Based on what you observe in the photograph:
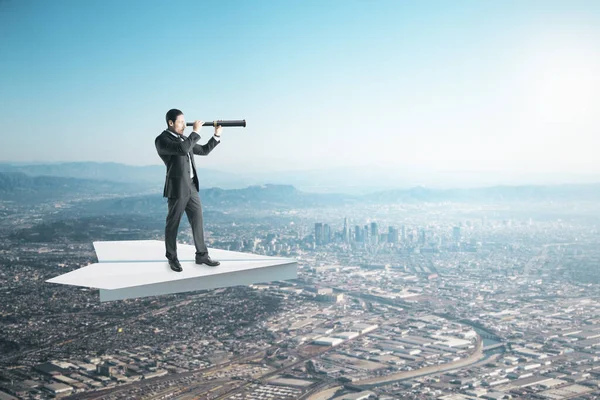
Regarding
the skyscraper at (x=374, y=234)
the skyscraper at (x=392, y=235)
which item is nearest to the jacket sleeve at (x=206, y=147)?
the skyscraper at (x=374, y=234)

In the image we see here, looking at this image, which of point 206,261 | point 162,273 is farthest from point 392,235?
point 162,273

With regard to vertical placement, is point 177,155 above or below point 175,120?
below

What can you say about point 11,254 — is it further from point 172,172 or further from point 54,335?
point 172,172

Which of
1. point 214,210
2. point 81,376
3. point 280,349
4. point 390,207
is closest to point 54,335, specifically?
point 81,376

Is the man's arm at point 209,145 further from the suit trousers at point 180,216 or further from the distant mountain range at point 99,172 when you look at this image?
the distant mountain range at point 99,172

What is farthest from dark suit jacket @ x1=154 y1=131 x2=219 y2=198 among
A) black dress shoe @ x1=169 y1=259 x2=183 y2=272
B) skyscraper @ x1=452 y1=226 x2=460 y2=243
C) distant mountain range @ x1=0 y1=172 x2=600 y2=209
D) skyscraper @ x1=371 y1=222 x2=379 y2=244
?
skyscraper @ x1=452 y1=226 x2=460 y2=243

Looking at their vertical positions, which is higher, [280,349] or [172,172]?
[172,172]

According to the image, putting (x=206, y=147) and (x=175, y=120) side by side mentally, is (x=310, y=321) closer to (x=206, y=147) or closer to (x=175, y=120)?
(x=206, y=147)
